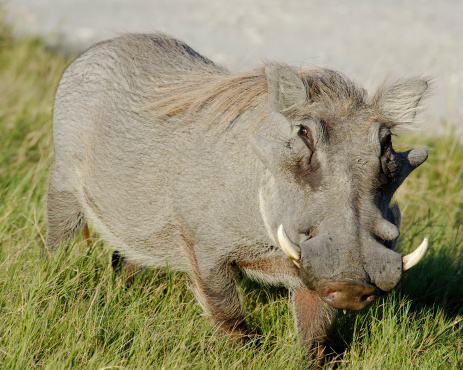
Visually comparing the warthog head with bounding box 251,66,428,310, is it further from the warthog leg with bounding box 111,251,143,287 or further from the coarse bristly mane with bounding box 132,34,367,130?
the warthog leg with bounding box 111,251,143,287

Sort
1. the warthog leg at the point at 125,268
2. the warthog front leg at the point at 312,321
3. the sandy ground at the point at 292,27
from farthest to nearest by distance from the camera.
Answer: the sandy ground at the point at 292,27 → the warthog leg at the point at 125,268 → the warthog front leg at the point at 312,321

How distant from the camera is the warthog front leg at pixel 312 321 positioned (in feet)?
10.3

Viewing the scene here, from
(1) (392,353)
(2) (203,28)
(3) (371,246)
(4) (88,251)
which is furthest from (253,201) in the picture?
(2) (203,28)

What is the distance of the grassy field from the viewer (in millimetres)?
2781

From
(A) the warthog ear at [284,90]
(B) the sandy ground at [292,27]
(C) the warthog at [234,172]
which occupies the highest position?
(A) the warthog ear at [284,90]

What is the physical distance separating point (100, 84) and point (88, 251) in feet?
3.24

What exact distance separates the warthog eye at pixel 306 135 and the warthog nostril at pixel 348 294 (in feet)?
1.96

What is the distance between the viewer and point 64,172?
3816mm

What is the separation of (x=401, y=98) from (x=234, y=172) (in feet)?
2.81

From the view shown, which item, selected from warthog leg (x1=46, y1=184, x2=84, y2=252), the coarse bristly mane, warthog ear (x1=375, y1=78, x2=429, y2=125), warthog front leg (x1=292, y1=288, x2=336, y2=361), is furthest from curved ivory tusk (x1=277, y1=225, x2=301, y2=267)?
warthog leg (x1=46, y1=184, x2=84, y2=252)

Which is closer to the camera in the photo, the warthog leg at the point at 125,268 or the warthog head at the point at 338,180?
the warthog head at the point at 338,180

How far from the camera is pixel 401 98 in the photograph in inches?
117

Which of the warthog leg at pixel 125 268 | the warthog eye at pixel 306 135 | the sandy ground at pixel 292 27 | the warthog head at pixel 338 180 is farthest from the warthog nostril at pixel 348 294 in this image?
the sandy ground at pixel 292 27

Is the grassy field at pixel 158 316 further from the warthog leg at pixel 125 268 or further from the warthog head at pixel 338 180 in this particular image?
the warthog head at pixel 338 180
